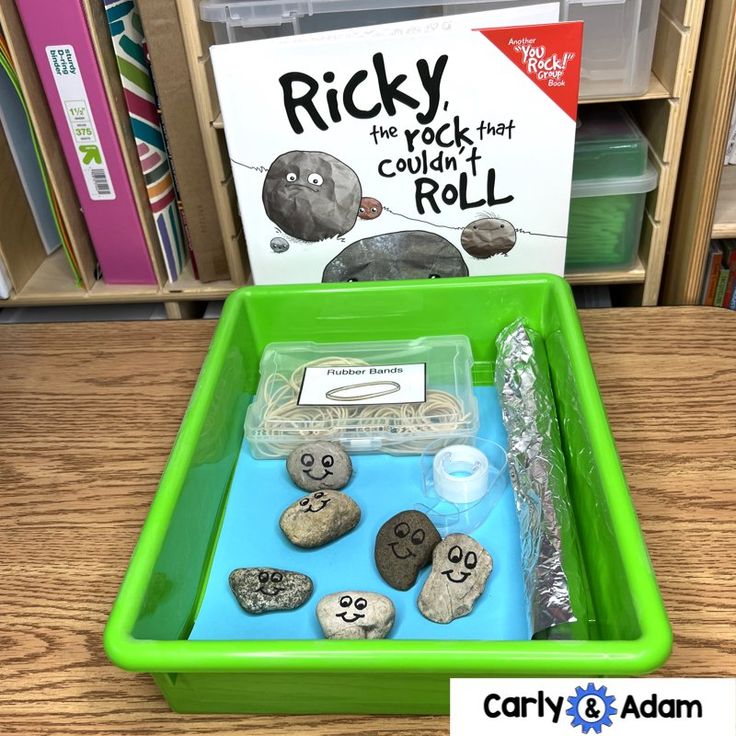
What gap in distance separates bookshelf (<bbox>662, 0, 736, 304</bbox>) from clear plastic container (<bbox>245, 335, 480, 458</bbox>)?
267 millimetres

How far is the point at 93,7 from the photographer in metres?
0.75

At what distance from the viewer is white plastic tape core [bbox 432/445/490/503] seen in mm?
648

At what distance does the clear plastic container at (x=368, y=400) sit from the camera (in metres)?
0.71

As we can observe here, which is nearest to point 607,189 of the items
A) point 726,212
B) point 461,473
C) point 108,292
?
point 726,212

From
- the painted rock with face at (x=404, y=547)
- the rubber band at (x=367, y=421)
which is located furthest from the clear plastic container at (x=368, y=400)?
the painted rock with face at (x=404, y=547)

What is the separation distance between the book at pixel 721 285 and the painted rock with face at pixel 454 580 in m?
0.54

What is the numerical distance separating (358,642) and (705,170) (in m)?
0.58

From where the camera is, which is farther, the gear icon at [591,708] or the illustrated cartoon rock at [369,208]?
the illustrated cartoon rock at [369,208]

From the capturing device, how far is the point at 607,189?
2.71 ft

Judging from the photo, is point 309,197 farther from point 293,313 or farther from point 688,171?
point 688,171

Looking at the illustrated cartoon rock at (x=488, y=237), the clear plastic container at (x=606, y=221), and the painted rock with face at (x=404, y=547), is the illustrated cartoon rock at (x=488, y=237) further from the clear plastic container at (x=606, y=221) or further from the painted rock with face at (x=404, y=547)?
the painted rock with face at (x=404, y=547)

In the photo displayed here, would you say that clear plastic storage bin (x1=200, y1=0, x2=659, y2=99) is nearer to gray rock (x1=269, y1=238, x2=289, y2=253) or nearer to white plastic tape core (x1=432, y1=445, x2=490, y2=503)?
gray rock (x1=269, y1=238, x2=289, y2=253)

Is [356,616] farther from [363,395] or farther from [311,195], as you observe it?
[311,195]

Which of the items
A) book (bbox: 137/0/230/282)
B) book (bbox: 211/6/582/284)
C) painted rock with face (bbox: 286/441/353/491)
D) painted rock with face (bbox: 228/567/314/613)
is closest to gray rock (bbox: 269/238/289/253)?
book (bbox: 211/6/582/284)
